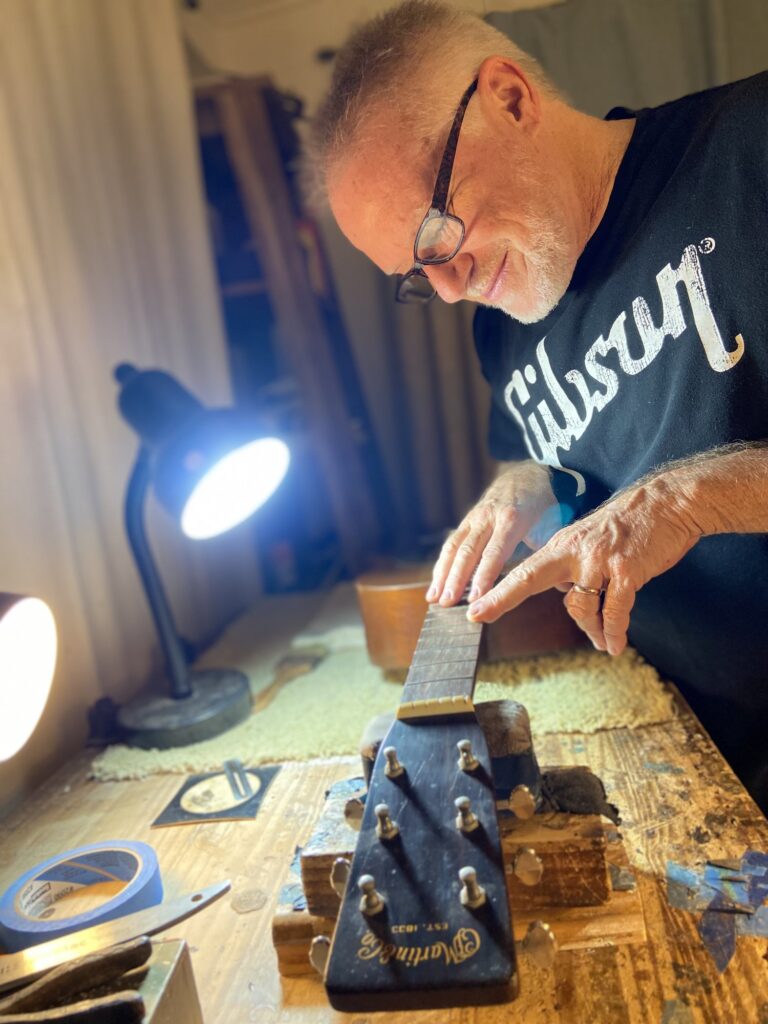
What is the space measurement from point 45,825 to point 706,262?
1.07 m

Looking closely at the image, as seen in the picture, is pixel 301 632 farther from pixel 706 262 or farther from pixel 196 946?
pixel 706 262

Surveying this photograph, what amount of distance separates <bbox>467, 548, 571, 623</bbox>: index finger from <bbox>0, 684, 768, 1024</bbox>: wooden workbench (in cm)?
27

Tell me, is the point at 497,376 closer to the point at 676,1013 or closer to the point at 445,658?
the point at 445,658

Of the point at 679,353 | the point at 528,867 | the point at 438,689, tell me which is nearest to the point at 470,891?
the point at 528,867

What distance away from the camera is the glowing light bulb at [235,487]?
1175 millimetres

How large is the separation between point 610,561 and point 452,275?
449mm

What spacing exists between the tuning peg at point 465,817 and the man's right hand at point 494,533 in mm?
373

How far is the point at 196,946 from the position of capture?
75cm

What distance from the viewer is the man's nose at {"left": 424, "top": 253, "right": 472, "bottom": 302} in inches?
39.7

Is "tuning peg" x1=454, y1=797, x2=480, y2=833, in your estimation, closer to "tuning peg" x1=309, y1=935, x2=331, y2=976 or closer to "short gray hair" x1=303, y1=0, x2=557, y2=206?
"tuning peg" x1=309, y1=935, x2=331, y2=976

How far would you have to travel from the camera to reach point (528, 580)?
0.79 m

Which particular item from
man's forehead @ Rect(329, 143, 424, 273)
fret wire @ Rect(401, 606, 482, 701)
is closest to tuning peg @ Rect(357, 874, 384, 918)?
fret wire @ Rect(401, 606, 482, 701)

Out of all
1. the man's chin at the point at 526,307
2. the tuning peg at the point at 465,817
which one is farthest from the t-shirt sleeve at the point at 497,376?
the tuning peg at the point at 465,817

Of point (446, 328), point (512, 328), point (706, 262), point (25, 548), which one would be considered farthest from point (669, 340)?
point (446, 328)
